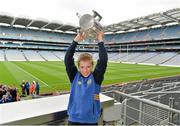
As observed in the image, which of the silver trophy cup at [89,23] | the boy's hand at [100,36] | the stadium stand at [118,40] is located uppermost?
the stadium stand at [118,40]

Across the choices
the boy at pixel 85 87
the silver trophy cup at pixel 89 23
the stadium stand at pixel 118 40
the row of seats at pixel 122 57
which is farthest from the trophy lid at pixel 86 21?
the row of seats at pixel 122 57

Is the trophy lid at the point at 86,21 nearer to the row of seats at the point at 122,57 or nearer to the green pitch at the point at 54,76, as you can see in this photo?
the green pitch at the point at 54,76

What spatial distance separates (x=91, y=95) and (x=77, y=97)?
0.48 ft

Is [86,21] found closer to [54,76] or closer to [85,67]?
[85,67]

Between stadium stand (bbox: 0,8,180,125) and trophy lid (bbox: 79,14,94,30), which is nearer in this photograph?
trophy lid (bbox: 79,14,94,30)

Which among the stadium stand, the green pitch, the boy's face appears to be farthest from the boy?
the stadium stand

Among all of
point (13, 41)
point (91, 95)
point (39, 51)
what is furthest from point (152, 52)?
point (91, 95)

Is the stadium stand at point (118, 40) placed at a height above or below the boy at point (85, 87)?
above

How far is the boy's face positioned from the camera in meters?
2.39

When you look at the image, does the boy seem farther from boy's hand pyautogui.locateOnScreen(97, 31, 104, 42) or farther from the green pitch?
the green pitch

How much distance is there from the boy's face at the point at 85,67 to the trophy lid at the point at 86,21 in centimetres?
37

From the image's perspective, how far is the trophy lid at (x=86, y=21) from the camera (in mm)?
2316

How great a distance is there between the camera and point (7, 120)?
174 cm

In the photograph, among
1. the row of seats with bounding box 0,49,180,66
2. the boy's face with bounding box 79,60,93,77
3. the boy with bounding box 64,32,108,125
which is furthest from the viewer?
the row of seats with bounding box 0,49,180,66
